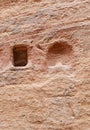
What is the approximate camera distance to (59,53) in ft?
5.00

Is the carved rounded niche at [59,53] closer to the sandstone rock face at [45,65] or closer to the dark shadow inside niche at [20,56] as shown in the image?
the sandstone rock face at [45,65]

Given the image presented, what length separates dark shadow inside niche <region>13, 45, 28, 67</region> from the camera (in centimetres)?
156

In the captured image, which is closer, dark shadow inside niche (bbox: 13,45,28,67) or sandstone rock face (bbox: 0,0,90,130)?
sandstone rock face (bbox: 0,0,90,130)

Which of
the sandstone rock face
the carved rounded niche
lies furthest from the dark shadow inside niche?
the carved rounded niche

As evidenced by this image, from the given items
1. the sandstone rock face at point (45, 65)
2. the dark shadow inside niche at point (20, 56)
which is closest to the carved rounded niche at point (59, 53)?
the sandstone rock face at point (45, 65)

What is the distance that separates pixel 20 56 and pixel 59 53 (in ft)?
0.57

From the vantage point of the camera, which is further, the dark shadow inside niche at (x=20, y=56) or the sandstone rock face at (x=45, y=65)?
the dark shadow inside niche at (x=20, y=56)

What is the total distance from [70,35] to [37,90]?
26cm

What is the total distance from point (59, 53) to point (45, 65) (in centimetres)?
8

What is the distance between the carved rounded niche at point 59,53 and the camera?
150 centimetres

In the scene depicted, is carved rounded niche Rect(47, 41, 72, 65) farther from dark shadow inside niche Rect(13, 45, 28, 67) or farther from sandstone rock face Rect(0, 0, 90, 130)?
dark shadow inside niche Rect(13, 45, 28, 67)

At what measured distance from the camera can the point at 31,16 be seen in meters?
1.59

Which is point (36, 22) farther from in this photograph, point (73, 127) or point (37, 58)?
point (73, 127)

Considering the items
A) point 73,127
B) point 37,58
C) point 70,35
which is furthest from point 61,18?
point 73,127
